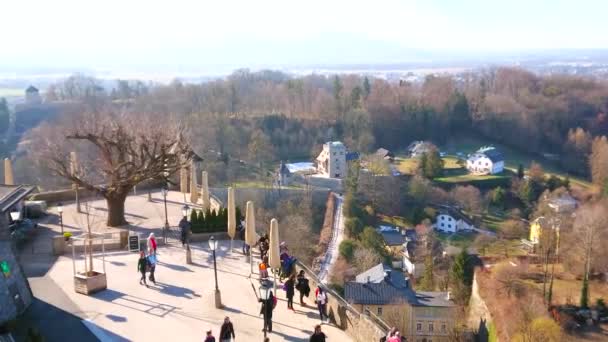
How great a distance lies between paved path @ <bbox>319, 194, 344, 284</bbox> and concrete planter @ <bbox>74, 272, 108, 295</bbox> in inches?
794

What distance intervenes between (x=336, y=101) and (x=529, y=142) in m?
27.8

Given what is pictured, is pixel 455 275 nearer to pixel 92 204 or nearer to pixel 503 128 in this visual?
pixel 92 204

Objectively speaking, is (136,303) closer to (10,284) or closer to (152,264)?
(152,264)

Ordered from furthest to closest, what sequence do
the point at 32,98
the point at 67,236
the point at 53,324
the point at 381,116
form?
1. the point at 32,98
2. the point at 381,116
3. the point at 67,236
4. the point at 53,324

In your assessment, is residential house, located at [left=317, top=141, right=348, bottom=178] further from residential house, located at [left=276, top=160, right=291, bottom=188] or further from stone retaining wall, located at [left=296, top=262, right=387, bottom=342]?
stone retaining wall, located at [left=296, top=262, right=387, bottom=342]

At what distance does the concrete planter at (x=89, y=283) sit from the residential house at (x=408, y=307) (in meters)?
15.2

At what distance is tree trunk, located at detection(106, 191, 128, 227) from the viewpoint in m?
17.6

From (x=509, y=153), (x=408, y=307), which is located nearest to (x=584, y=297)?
(x=408, y=307)

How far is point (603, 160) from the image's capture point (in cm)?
6675

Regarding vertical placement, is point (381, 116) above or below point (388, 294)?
above

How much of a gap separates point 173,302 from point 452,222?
42.2 m

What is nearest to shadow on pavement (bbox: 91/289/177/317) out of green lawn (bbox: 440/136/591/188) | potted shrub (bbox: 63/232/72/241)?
potted shrub (bbox: 63/232/72/241)

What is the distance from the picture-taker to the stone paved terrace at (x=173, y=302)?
36.0ft

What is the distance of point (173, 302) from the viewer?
12.3m
